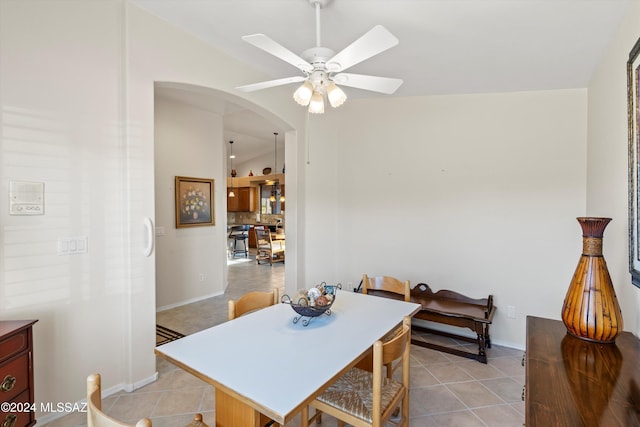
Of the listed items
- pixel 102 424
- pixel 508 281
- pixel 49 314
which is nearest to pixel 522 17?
pixel 508 281

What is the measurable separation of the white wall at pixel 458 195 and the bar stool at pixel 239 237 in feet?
17.9

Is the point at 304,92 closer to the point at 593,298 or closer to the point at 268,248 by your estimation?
the point at 593,298

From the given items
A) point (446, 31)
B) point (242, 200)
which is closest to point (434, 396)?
point (446, 31)

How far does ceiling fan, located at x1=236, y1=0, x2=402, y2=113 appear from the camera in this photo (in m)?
1.57

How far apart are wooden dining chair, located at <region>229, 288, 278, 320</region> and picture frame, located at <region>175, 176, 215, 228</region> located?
9.24ft

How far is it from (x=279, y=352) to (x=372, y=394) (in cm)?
56

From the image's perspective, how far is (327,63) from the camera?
1786 mm

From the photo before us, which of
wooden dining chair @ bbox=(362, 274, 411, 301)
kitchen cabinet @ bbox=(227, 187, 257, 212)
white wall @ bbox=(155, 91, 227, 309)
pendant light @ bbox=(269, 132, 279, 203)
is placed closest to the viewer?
wooden dining chair @ bbox=(362, 274, 411, 301)

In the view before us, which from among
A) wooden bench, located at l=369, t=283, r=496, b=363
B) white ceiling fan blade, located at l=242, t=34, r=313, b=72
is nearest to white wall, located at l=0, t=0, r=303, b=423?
white ceiling fan blade, located at l=242, t=34, r=313, b=72

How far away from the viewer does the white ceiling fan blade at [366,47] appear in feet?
4.84

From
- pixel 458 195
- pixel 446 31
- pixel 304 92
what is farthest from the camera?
pixel 458 195

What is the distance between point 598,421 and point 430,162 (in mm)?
2956

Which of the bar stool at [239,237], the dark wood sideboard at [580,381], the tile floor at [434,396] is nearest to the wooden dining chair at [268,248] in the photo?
the bar stool at [239,237]

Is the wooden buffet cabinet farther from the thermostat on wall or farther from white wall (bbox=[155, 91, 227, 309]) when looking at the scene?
white wall (bbox=[155, 91, 227, 309])
